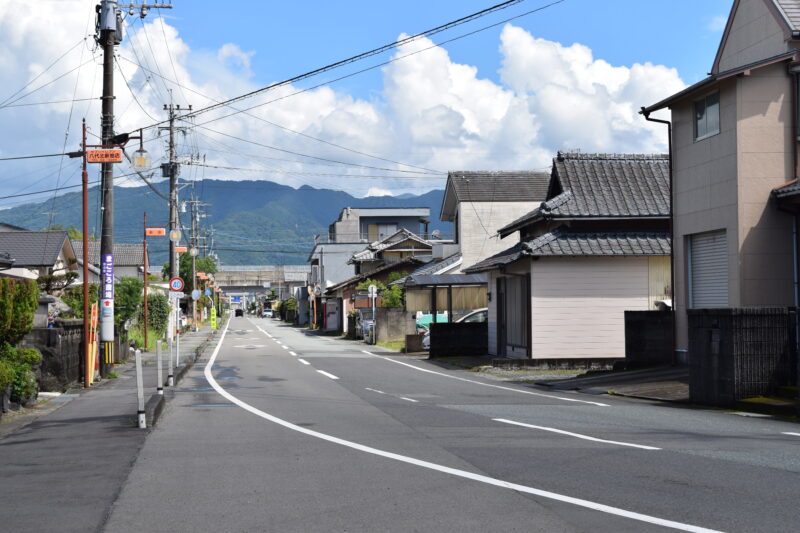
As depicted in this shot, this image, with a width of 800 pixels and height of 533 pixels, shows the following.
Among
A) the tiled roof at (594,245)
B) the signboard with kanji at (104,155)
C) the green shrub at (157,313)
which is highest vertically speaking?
the signboard with kanji at (104,155)

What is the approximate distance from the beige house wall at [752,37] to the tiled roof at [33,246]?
27.5 meters

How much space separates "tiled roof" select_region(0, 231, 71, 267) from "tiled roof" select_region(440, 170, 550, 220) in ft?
65.9

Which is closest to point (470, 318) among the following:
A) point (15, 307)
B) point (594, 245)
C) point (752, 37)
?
point (594, 245)

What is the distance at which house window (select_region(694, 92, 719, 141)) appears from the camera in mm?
17953

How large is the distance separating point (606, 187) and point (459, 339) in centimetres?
876

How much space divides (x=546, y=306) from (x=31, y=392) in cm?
1530

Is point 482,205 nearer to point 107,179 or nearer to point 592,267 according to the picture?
point 592,267

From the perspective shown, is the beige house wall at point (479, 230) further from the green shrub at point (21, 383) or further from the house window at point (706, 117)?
the green shrub at point (21, 383)

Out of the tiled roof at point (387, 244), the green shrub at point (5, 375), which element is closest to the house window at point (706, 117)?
the green shrub at point (5, 375)

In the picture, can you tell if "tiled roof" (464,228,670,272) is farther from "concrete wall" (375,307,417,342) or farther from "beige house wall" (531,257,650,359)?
"concrete wall" (375,307,417,342)

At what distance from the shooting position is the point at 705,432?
35.6ft

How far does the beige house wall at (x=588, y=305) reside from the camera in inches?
1000

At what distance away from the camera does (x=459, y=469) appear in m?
8.11

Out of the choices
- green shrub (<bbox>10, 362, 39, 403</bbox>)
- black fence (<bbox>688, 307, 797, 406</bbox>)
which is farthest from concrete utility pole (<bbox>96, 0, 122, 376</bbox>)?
black fence (<bbox>688, 307, 797, 406</bbox>)
